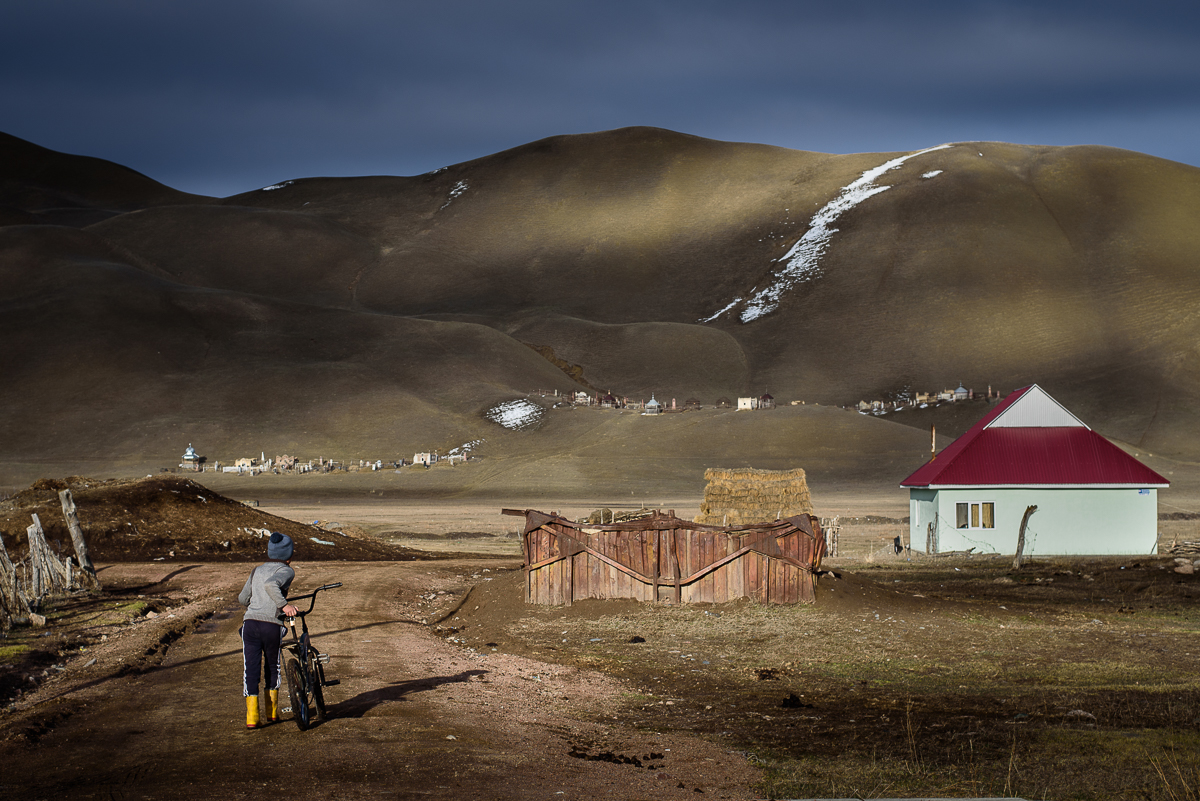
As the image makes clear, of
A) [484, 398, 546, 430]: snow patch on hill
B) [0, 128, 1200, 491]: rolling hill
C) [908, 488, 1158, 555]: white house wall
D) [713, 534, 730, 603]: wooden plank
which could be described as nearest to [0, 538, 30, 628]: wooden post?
[713, 534, 730, 603]: wooden plank

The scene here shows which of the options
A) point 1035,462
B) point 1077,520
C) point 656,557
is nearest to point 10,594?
point 656,557

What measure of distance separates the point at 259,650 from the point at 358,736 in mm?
1281

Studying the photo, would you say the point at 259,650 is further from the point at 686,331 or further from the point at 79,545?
the point at 686,331

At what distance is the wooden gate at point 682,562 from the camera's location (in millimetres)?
20438

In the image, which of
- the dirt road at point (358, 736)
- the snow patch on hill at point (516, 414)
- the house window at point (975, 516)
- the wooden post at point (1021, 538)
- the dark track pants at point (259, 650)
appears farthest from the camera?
the snow patch on hill at point (516, 414)

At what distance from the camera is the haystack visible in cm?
3183

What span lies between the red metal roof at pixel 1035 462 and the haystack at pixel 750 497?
19.4 ft

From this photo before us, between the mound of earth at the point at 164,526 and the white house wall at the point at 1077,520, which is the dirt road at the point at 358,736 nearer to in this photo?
the mound of earth at the point at 164,526

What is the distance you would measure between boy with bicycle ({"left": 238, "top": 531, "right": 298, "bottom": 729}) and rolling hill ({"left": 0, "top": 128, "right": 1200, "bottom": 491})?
213 ft

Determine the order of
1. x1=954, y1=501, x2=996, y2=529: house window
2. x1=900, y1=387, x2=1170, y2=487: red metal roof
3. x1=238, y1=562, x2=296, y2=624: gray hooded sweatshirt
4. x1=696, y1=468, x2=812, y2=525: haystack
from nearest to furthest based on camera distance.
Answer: x1=238, y1=562, x2=296, y2=624: gray hooded sweatshirt → x1=696, y1=468, x2=812, y2=525: haystack → x1=900, y1=387, x2=1170, y2=487: red metal roof → x1=954, y1=501, x2=996, y2=529: house window

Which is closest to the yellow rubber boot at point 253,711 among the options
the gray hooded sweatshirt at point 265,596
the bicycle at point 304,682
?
the bicycle at point 304,682

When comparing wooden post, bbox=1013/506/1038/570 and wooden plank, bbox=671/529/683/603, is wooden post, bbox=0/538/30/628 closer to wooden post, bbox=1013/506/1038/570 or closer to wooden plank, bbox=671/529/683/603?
wooden plank, bbox=671/529/683/603

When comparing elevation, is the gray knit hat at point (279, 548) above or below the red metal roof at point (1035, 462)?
below

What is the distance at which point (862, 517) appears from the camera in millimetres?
54031
